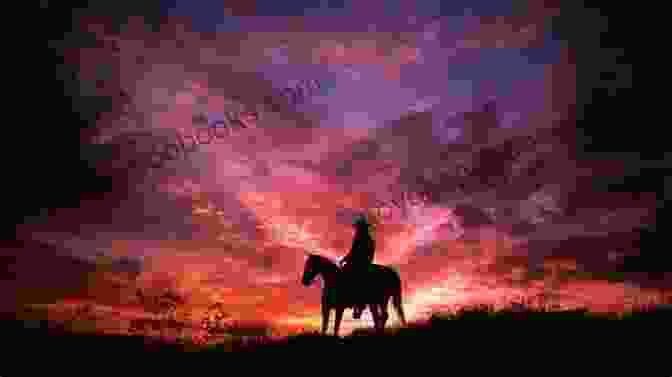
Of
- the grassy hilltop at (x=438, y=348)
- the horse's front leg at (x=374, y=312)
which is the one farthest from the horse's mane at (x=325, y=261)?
the grassy hilltop at (x=438, y=348)

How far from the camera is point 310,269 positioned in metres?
12.8

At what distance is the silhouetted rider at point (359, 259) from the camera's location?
12914 millimetres

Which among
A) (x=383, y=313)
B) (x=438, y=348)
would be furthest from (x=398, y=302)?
(x=438, y=348)

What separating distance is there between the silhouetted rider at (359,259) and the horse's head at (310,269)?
0.85 m

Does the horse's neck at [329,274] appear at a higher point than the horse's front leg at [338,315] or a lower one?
higher

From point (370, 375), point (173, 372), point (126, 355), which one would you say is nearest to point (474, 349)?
point (370, 375)

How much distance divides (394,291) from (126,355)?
8.94m

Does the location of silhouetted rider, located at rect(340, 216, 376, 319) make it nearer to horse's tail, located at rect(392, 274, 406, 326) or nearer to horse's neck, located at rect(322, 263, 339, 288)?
horse's neck, located at rect(322, 263, 339, 288)

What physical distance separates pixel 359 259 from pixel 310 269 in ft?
5.34

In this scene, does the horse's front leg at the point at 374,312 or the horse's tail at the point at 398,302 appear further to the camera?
the horse's tail at the point at 398,302

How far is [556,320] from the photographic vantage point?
762 cm

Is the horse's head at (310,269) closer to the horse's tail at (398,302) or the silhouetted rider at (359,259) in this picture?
the silhouetted rider at (359,259)

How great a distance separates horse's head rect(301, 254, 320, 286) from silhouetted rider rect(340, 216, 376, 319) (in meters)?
0.85

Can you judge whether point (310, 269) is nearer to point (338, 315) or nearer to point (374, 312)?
point (338, 315)
